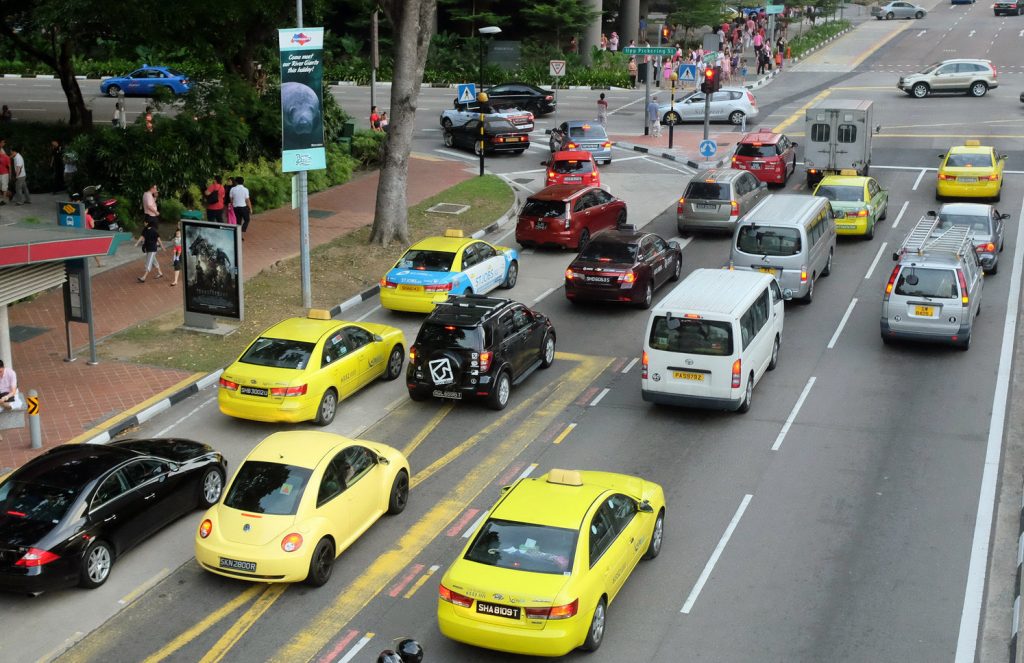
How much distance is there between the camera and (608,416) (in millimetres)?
19297

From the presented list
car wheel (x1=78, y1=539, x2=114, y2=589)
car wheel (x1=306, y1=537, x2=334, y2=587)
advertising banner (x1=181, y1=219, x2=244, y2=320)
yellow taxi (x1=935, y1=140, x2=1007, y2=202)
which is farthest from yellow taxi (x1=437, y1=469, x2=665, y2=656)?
yellow taxi (x1=935, y1=140, x2=1007, y2=202)

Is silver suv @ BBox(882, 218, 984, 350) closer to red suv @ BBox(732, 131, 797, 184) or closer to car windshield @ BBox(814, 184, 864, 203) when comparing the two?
car windshield @ BBox(814, 184, 864, 203)

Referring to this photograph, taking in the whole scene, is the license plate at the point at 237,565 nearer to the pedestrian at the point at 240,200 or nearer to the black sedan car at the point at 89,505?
the black sedan car at the point at 89,505

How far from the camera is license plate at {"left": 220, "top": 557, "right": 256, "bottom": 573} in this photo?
13633 mm

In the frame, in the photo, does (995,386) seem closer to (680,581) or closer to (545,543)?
(680,581)

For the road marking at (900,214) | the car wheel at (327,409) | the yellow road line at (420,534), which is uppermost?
the road marking at (900,214)

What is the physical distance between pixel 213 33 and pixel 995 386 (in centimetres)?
2458

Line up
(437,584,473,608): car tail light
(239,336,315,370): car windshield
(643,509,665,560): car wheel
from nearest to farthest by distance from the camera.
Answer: (437,584,473,608): car tail light < (643,509,665,560): car wheel < (239,336,315,370): car windshield

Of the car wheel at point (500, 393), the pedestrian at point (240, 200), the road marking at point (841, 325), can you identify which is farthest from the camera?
the pedestrian at point (240, 200)

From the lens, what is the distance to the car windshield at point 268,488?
46.1 ft

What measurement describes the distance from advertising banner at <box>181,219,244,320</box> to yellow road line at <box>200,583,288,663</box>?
982 centimetres

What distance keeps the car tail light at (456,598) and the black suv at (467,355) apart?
7.25 m

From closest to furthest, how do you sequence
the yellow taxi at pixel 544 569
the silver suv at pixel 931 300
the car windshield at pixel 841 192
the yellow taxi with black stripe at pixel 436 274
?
the yellow taxi at pixel 544 569, the silver suv at pixel 931 300, the yellow taxi with black stripe at pixel 436 274, the car windshield at pixel 841 192

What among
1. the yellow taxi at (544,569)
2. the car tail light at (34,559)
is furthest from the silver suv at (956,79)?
the car tail light at (34,559)
